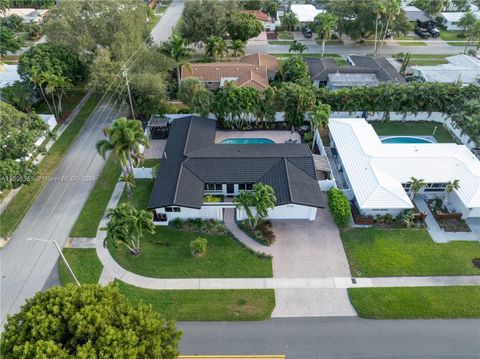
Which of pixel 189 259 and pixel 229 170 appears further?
pixel 229 170

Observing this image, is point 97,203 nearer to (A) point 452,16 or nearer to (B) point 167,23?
(B) point 167,23

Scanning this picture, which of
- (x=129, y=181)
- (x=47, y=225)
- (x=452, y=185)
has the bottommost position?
(x=47, y=225)

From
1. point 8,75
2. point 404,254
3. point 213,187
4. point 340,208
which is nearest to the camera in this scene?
point 404,254

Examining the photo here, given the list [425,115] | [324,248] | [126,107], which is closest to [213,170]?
[324,248]

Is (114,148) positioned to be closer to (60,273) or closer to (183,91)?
(60,273)

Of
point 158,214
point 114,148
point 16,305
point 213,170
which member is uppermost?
point 114,148

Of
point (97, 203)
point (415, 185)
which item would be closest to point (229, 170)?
point (97, 203)

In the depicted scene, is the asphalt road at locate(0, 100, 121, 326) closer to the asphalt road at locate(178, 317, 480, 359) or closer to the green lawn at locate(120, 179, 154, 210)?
the green lawn at locate(120, 179, 154, 210)

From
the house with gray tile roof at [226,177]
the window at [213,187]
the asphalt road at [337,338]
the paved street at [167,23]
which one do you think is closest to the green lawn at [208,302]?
the asphalt road at [337,338]
